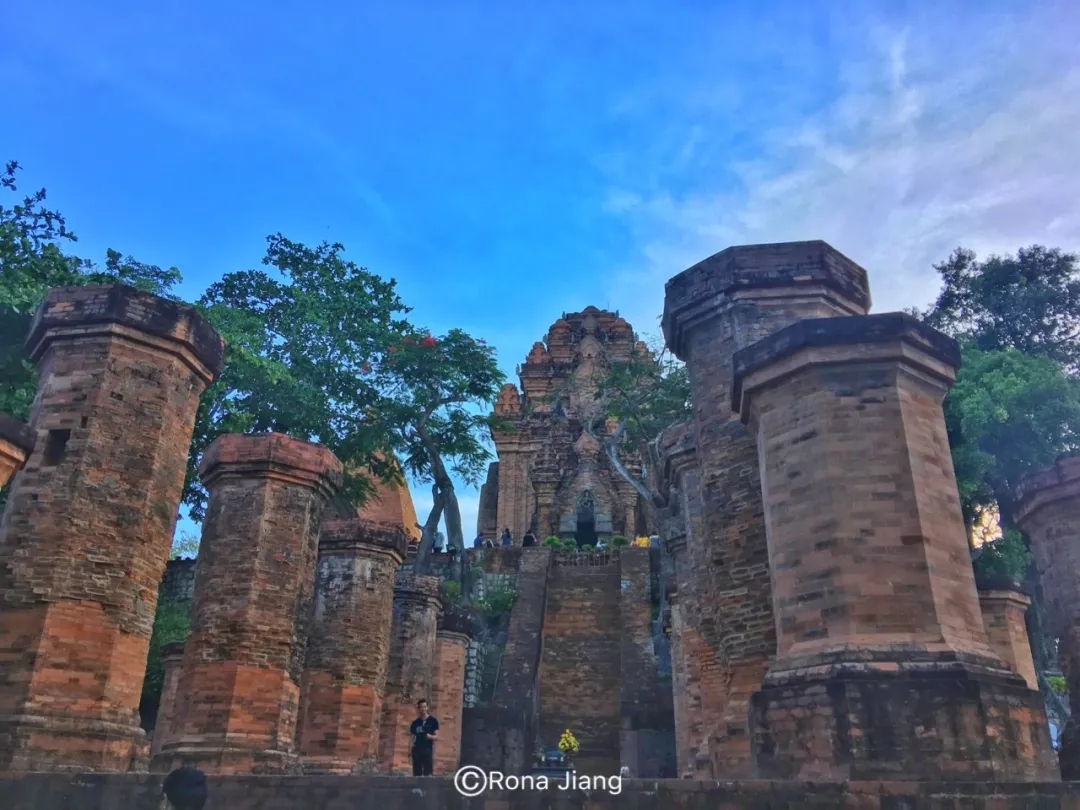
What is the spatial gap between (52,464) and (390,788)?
517 centimetres

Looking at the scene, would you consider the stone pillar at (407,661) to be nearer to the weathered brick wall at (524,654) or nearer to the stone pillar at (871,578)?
the weathered brick wall at (524,654)

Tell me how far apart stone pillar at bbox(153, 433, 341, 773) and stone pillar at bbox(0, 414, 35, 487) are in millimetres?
2309

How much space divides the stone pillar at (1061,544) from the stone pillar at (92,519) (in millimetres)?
10626

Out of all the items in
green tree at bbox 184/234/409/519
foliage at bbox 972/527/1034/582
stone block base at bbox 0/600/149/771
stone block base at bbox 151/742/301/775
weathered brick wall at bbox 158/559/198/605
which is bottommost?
stone block base at bbox 151/742/301/775

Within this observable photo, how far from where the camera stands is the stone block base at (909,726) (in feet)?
21.4

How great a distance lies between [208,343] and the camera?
1035 centimetres

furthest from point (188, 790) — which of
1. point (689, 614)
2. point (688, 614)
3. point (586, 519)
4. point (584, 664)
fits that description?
point (586, 519)

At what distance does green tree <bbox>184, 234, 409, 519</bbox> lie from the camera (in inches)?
799

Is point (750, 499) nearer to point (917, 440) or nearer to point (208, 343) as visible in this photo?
point (917, 440)

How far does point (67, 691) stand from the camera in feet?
26.7

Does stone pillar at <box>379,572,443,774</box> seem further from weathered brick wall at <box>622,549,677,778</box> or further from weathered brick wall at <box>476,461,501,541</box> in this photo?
weathered brick wall at <box>476,461,501,541</box>

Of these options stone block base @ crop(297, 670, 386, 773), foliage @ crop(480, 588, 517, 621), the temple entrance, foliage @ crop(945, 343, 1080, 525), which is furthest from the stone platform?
the temple entrance

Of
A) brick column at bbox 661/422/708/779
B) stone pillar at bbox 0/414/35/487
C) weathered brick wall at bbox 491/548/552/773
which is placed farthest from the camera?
weathered brick wall at bbox 491/548/552/773

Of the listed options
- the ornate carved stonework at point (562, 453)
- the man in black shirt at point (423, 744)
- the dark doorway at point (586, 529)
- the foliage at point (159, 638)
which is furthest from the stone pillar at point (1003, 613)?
the dark doorway at point (586, 529)
